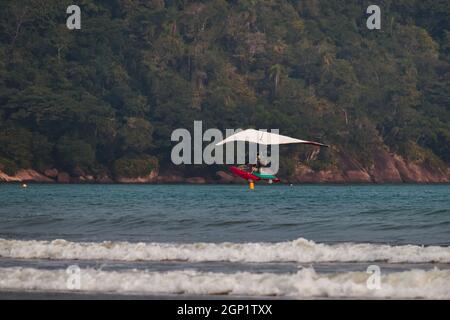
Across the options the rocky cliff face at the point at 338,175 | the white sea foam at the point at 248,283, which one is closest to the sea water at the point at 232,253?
the white sea foam at the point at 248,283

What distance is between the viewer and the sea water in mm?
20844

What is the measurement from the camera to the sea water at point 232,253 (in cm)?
2084

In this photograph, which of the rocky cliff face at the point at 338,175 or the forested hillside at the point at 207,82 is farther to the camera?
the forested hillside at the point at 207,82

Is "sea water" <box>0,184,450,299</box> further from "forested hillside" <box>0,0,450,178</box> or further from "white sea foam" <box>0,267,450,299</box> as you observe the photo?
"forested hillside" <box>0,0,450,178</box>

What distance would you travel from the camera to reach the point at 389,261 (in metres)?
25.8

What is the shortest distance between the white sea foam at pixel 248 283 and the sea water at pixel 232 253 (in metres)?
0.02

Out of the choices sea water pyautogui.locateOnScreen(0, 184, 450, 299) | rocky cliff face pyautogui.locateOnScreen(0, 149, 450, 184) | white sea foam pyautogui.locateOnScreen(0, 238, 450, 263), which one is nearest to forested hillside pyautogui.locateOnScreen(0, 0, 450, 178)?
rocky cliff face pyautogui.locateOnScreen(0, 149, 450, 184)

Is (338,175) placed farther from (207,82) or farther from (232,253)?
(232,253)

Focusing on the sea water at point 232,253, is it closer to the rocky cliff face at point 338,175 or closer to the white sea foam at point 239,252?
the white sea foam at point 239,252

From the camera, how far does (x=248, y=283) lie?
20.9 metres

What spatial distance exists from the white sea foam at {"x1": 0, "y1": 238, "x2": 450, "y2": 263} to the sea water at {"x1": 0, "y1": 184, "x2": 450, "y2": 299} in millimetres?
25

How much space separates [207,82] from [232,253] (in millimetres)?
119311
